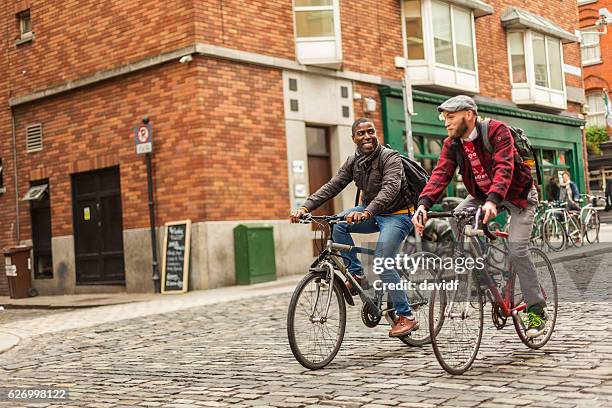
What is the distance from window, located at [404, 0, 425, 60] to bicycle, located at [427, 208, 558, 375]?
49.2 ft

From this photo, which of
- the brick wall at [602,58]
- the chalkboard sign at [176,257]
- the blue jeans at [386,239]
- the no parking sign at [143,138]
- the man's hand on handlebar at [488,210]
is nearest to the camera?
the man's hand on handlebar at [488,210]

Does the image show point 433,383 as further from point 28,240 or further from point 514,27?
point 514,27

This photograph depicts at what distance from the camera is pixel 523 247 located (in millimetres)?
5625

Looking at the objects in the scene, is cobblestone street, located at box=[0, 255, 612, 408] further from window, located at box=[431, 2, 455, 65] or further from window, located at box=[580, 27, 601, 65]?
window, located at box=[580, 27, 601, 65]

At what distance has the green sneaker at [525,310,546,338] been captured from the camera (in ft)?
18.7

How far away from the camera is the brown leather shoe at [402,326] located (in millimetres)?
6109

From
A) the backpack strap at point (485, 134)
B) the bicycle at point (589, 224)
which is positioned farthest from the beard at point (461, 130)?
the bicycle at point (589, 224)

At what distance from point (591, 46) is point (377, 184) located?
39.8 meters

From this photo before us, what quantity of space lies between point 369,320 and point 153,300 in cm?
800

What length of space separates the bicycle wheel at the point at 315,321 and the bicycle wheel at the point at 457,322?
989mm

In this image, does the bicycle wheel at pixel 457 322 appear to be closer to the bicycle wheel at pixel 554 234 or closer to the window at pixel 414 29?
the bicycle wheel at pixel 554 234

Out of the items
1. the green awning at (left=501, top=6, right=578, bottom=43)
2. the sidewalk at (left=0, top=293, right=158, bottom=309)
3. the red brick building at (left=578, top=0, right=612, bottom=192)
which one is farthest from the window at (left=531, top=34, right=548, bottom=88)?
the red brick building at (left=578, top=0, right=612, bottom=192)

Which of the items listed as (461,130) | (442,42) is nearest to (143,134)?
(442,42)

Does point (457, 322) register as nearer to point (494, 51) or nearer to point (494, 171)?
point (494, 171)
